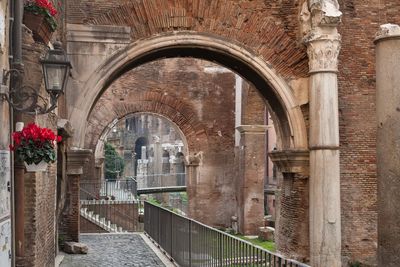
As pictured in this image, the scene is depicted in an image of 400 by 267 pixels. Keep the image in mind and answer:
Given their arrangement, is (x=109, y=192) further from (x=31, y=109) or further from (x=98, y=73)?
(x=31, y=109)

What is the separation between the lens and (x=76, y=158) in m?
9.89

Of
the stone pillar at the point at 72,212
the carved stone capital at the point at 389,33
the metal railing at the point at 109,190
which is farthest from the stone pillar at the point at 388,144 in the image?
the metal railing at the point at 109,190

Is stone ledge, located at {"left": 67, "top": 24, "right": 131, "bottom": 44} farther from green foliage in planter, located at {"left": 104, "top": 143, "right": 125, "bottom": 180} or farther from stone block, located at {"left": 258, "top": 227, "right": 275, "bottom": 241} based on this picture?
green foliage in planter, located at {"left": 104, "top": 143, "right": 125, "bottom": 180}

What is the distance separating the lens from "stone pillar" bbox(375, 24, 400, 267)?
13.7ft

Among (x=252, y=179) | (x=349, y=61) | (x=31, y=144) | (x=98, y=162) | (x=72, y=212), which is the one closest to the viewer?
(x=31, y=144)

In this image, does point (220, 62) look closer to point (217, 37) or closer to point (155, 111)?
point (217, 37)

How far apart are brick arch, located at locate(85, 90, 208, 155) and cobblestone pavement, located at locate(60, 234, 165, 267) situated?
5.68 metres

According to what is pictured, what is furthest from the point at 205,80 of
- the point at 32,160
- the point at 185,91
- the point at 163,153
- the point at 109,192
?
the point at 163,153

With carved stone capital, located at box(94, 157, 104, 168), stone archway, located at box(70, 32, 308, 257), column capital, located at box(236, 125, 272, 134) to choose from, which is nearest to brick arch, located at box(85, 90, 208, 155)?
column capital, located at box(236, 125, 272, 134)

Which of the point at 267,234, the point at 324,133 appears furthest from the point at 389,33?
the point at 267,234

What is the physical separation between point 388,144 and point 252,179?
1378 cm

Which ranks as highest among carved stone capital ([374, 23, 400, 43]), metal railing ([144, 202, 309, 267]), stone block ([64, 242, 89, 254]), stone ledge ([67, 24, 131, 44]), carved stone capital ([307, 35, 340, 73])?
stone ledge ([67, 24, 131, 44])

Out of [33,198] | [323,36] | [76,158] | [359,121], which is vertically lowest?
[33,198]

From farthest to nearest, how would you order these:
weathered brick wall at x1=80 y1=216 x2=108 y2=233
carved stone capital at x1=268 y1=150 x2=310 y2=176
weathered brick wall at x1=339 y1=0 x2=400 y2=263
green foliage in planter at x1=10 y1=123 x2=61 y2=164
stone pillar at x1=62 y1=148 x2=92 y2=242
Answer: weathered brick wall at x1=80 y1=216 x2=108 y2=233 → stone pillar at x1=62 y1=148 x2=92 y2=242 → weathered brick wall at x1=339 y1=0 x2=400 y2=263 → carved stone capital at x1=268 y1=150 x2=310 y2=176 → green foliage in planter at x1=10 y1=123 x2=61 y2=164
